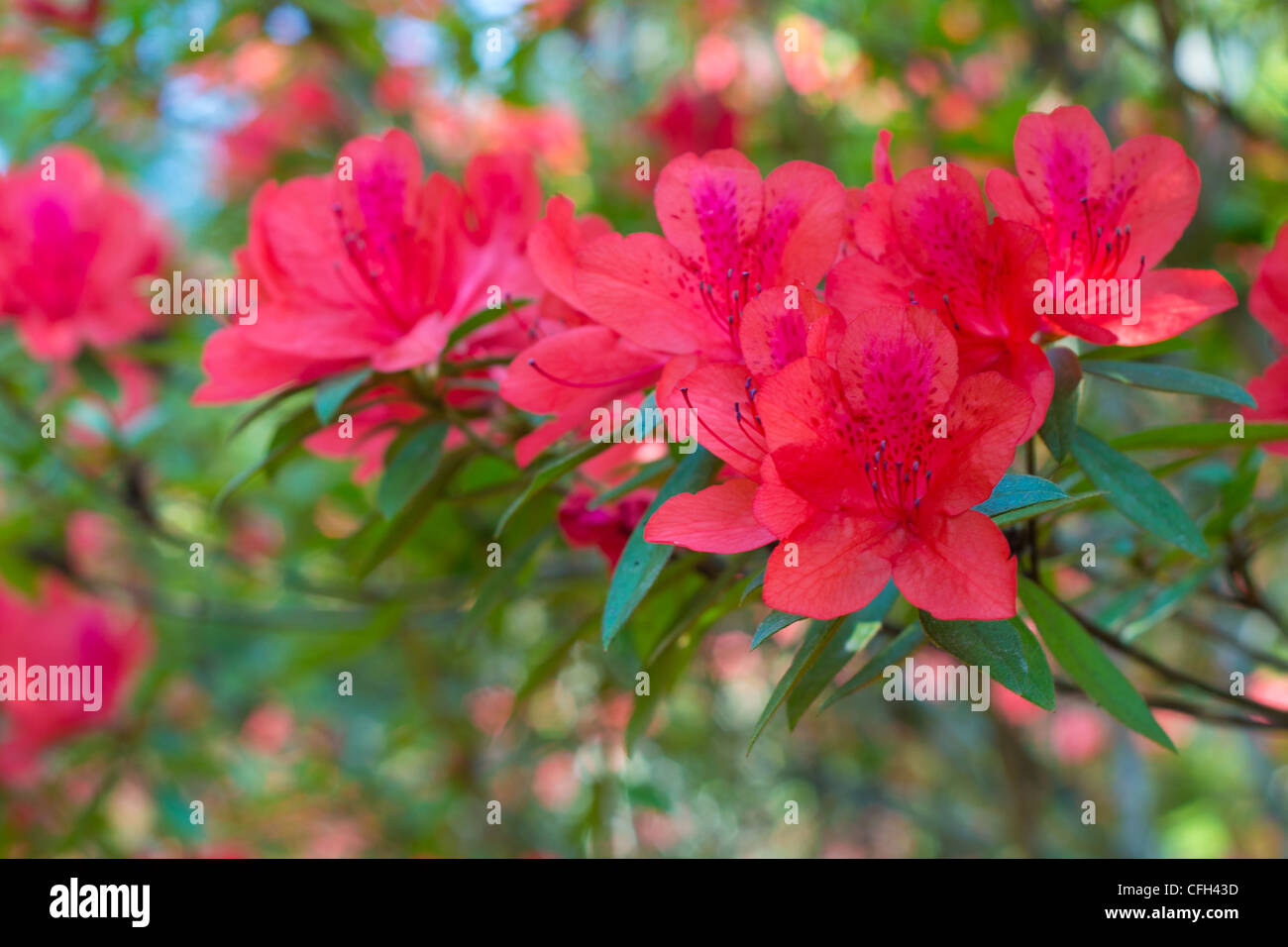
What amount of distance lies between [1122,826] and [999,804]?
0.45m

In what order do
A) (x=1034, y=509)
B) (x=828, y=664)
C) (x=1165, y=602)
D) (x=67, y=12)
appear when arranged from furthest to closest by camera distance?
(x=67, y=12) < (x=1165, y=602) < (x=828, y=664) < (x=1034, y=509)

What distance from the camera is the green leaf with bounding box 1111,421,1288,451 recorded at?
96cm

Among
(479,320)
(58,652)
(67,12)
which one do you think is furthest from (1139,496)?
(67,12)

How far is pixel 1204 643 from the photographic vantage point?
9.47 feet

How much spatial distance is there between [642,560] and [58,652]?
200 cm

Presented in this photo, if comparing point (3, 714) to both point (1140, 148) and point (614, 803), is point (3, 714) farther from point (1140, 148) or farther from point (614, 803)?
point (1140, 148)

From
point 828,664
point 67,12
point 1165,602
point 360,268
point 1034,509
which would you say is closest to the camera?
point 1034,509

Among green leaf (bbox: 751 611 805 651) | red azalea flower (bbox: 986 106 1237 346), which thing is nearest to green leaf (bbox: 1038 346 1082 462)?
red azalea flower (bbox: 986 106 1237 346)

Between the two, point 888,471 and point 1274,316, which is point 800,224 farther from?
point 1274,316

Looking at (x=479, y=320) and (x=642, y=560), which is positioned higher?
(x=479, y=320)

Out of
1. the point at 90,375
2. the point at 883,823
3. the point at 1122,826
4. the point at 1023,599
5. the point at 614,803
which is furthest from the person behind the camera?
the point at 883,823

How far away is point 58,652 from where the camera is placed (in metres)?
2.38

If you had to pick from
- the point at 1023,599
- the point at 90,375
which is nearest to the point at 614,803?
the point at 90,375

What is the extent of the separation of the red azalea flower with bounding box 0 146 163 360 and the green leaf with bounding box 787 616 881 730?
117 centimetres
